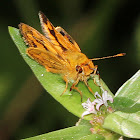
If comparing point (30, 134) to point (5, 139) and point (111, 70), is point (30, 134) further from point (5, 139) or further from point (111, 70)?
point (111, 70)

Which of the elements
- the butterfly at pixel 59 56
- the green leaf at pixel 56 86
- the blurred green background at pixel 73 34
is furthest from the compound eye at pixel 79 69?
the blurred green background at pixel 73 34

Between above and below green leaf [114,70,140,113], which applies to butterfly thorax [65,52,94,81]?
above

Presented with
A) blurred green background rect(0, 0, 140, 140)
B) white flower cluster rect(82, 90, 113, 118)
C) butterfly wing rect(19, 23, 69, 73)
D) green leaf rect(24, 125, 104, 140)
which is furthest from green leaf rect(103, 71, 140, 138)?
blurred green background rect(0, 0, 140, 140)

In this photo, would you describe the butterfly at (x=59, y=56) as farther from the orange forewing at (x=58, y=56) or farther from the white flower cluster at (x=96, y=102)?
the white flower cluster at (x=96, y=102)

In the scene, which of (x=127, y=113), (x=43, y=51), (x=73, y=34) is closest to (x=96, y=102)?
(x=127, y=113)

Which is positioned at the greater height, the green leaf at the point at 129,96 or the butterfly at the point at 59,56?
the butterfly at the point at 59,56

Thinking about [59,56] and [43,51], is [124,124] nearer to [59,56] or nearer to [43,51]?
[59,56]

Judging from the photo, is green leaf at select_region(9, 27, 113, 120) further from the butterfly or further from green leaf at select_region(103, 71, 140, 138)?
green leaf at select_region(103, 71, 140, 138)

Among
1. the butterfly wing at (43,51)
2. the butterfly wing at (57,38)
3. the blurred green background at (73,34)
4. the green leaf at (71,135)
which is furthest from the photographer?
the blurred green background at (73,34)
